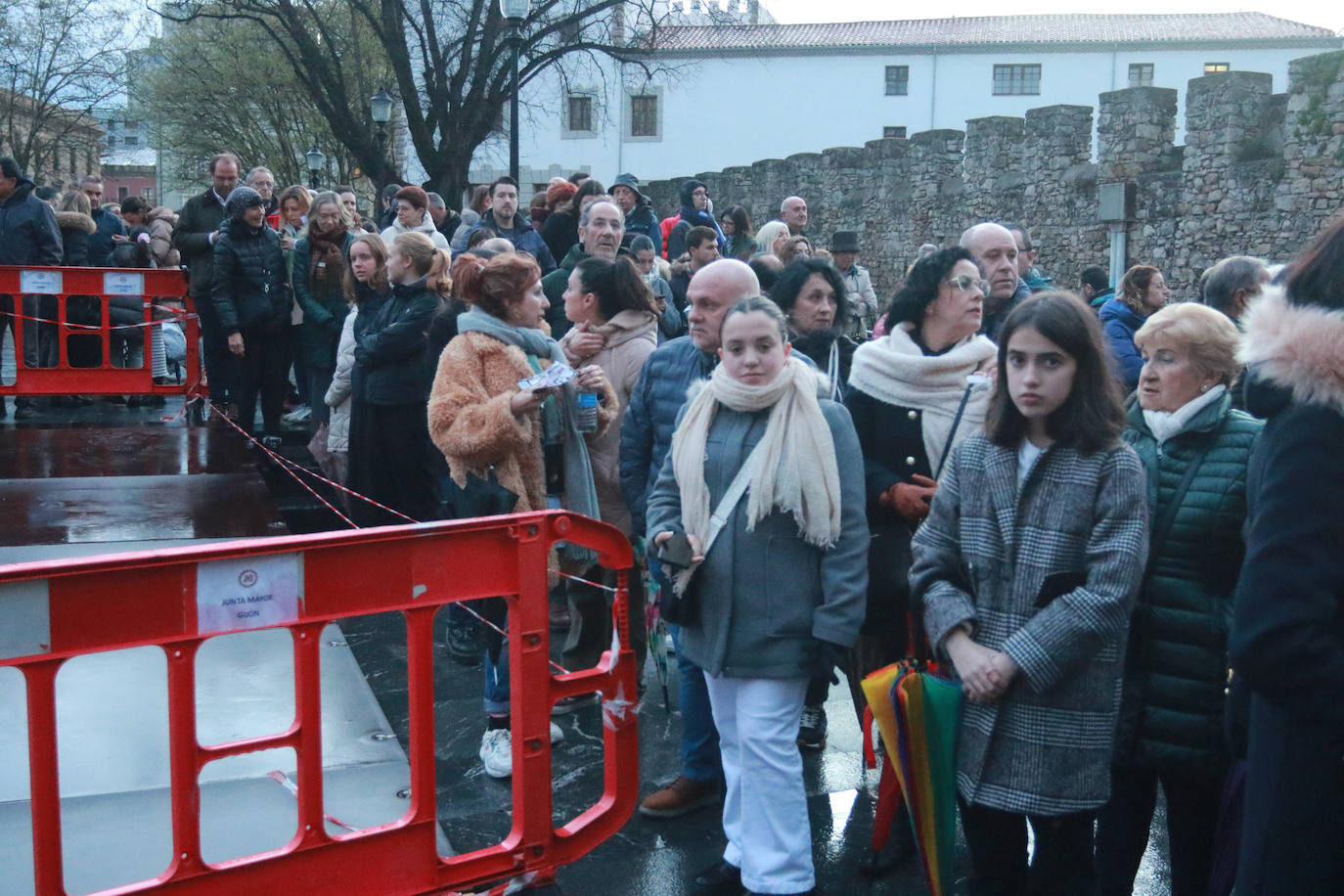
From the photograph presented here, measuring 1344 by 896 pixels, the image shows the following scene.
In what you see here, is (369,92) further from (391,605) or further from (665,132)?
(391,605)

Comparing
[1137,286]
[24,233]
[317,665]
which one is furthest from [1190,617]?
[24,233]

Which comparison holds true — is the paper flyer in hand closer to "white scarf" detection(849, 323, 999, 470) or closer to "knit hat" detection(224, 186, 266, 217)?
"white scarf" detection(849, 323, 999, 470)

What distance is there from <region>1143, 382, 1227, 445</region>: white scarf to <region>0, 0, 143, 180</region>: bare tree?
36.4 m

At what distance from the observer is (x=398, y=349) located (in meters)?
6.20

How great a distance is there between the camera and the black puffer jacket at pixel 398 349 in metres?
6.16

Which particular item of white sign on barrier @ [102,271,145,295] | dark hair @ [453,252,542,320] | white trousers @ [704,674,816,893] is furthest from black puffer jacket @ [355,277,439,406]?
white sign on barrier @ [102,271,145,295]

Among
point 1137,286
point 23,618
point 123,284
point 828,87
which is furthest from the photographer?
point 828,87

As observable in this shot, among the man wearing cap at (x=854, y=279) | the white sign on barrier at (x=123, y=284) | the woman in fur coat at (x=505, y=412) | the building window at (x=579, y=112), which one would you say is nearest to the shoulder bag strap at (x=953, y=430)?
the woman in fur coat at (x=505, y=412)

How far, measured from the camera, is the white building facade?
155ft

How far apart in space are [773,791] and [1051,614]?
100cm

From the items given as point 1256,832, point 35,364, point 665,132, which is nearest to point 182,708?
point 1256,832

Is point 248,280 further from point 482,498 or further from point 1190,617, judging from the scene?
point 1190,617

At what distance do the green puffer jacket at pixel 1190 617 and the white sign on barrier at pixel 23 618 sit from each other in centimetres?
252

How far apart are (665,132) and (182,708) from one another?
1826 inches
